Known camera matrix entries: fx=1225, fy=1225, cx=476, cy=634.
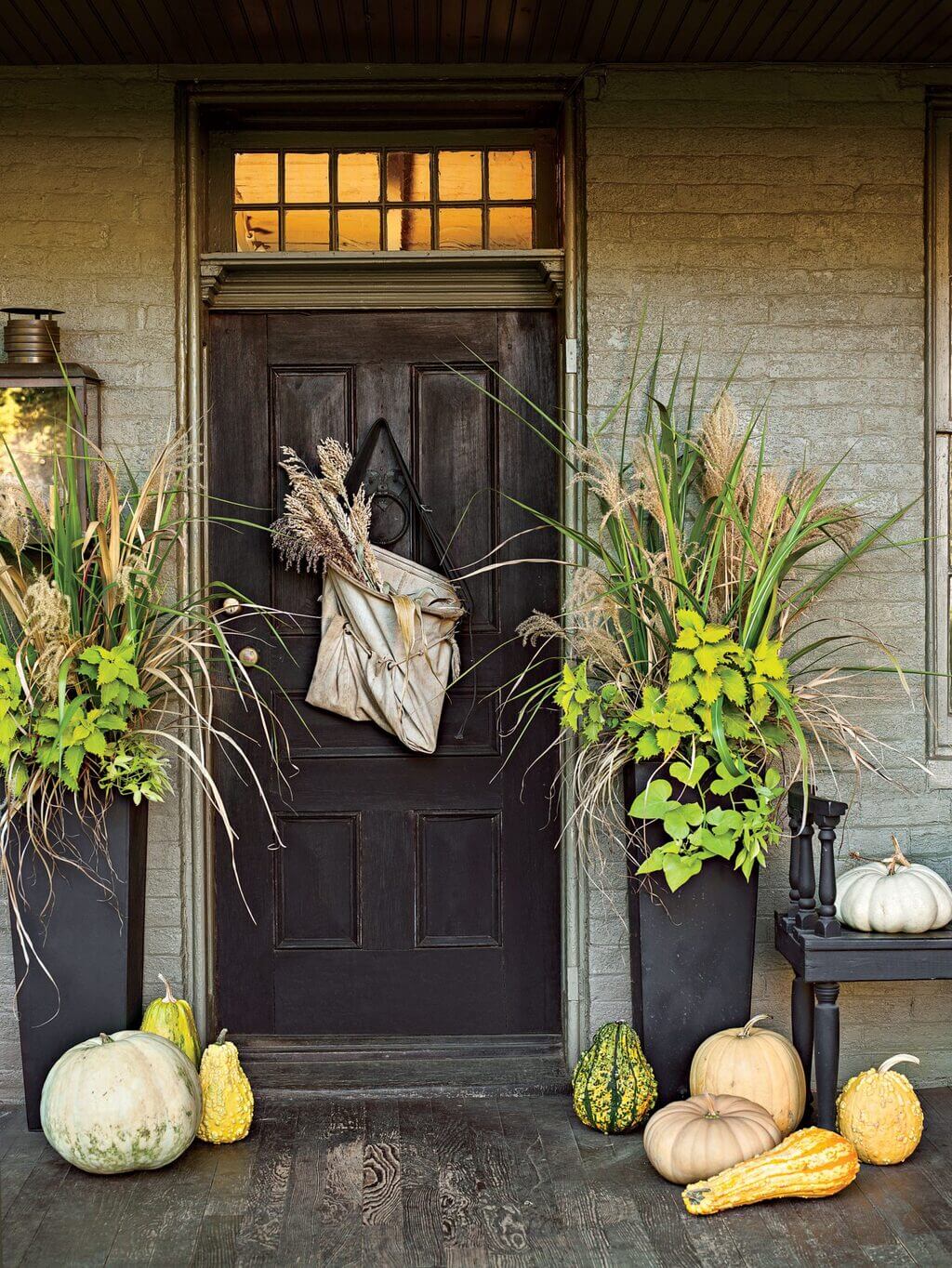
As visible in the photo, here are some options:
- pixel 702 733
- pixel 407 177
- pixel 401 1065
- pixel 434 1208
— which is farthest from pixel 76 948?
pixel 407 177

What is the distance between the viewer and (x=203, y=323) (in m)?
3.73

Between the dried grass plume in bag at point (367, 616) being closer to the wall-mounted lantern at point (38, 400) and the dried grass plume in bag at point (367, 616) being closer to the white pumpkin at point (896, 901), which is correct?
the wall-mounted lantern at point (38, 400)

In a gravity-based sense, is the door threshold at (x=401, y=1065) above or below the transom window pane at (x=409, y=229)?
below

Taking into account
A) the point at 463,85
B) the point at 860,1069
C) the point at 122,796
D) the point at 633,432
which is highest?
the point at 463,85

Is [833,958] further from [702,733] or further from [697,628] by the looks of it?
[697,628]

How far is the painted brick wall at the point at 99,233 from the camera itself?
3613 mm

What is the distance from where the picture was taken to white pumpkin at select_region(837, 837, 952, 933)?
124 inches

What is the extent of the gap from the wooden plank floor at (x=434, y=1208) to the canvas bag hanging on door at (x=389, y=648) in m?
1.17

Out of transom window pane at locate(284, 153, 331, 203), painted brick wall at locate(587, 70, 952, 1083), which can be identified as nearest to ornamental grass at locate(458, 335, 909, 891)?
painted brick wall at locate(587, 70, 952, 1083)

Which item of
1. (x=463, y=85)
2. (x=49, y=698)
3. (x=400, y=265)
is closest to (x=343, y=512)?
(x=400, y=265)

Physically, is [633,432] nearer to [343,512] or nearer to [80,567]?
[343,512]

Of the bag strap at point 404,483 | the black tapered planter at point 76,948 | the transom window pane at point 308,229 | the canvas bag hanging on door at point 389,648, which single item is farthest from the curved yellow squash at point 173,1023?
the transom window pane at point 308,229

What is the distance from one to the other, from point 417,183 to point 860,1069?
3031 millimetres

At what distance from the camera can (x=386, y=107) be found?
377cm
